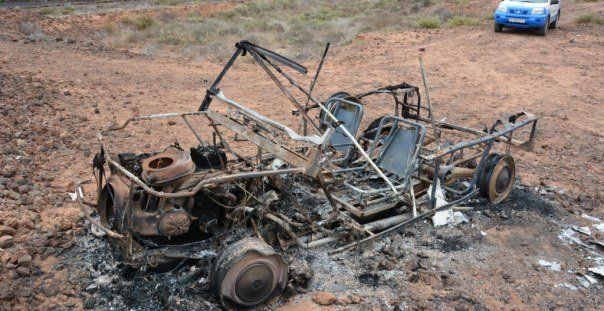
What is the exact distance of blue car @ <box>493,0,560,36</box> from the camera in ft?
55.2

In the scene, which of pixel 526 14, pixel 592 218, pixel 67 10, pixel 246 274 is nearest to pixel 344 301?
pixel 246 274

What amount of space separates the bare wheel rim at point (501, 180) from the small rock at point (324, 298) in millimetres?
3070

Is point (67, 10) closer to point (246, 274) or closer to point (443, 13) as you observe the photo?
point (443, 13)

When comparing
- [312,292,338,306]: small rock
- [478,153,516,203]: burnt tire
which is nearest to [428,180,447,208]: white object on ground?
[478,153,516,203]: burnt tire

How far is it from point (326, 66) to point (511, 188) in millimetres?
8704

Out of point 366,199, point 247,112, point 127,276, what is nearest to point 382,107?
point 366,199

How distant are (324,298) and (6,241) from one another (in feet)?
11.5

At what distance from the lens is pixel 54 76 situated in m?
12.3

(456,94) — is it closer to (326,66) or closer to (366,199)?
(326,66)

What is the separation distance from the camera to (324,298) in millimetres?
→ 4719

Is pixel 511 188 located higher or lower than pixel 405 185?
lower

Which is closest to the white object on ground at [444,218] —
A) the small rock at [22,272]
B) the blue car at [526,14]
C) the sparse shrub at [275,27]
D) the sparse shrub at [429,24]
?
the small rock at [22,272]

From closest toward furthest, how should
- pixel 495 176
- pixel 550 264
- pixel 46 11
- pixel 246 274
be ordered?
pixel 246 274, pixel 550 264, pixel 495 176, pixel 46 11

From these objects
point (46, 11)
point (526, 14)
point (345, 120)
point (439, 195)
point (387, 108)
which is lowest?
point (387, 108)
